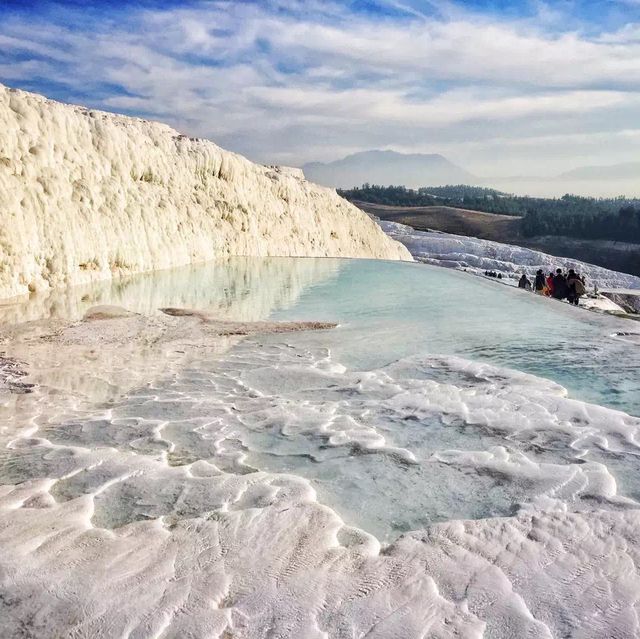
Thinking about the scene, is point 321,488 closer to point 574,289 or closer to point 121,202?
point 574,289

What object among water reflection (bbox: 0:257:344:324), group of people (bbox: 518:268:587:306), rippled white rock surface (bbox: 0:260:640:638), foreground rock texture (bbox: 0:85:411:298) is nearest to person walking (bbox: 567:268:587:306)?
group of people (bbox: 518:268:587:306)

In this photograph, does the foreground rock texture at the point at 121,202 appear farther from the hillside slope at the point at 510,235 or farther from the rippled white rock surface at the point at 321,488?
the hillside slope at the point at 510,235

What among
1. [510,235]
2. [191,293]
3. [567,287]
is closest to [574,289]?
[567,287]

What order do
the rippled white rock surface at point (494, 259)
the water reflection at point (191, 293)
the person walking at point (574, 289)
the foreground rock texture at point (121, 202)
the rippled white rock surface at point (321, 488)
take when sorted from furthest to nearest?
the rippled white rock surface at point (494, 259)
the person walking at point (574, 289)
the foreground rock texture at point (121, 202)
the water reflection at point (191, 293)
the rippled white rock surface at point (321, 488)

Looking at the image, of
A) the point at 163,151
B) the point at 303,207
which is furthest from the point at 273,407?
the point at 303,207

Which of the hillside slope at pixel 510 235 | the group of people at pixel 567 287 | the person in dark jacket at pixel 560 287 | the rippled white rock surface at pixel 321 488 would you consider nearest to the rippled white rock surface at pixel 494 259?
the hillside slope at pixel 510 235

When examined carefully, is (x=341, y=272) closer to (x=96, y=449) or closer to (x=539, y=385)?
(x=539, y=385)
